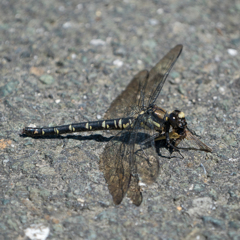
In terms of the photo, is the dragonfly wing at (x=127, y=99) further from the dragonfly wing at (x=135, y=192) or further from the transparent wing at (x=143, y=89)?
the dragonfly wing at (x=135, y=192)

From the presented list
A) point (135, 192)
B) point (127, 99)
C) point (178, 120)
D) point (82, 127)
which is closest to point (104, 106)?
point (127, 99)

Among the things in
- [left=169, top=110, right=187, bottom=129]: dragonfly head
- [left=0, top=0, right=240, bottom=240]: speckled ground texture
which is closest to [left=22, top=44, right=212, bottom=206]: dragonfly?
[left=169, top=110, right=187, bottom=129]: dragonfly head

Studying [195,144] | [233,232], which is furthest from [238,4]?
[233,232]

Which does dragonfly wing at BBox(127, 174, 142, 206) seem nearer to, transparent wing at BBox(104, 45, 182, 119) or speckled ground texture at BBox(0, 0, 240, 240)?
speckled ground texture at BBox(0, 0, 240, 240)

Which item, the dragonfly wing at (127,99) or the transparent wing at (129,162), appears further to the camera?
the dragonfly wing at (127,99)

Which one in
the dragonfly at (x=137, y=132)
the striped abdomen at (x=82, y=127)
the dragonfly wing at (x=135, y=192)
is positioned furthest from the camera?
the striped abdomen at (x=82, y=127)

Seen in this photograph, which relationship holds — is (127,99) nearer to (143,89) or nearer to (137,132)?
(143,89)

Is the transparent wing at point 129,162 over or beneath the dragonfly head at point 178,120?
beneath

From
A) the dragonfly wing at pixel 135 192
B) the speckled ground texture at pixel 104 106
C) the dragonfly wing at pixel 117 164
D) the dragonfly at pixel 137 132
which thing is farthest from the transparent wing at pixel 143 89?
the dragonfly wing at pixel 135 192
